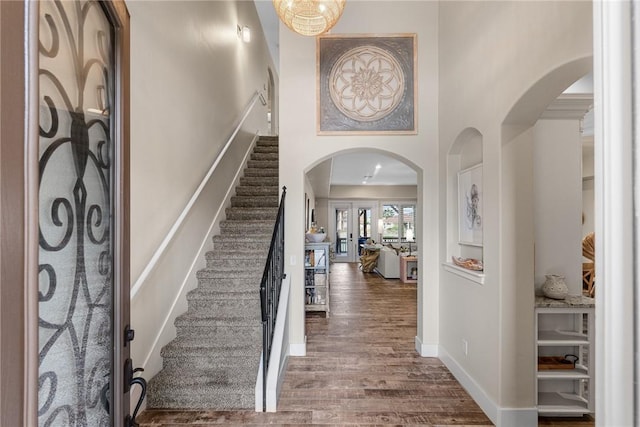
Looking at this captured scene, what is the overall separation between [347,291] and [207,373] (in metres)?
4.83

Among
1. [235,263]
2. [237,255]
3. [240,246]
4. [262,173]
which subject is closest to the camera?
[235,263]

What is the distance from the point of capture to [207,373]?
2.79m

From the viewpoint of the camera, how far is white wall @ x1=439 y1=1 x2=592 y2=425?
192 centimetres

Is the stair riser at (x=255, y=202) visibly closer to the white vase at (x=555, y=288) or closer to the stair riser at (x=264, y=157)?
the stair riser at (x=264, y=157)

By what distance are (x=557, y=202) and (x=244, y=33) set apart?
5638 millimetres

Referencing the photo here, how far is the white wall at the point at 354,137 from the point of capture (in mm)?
3732

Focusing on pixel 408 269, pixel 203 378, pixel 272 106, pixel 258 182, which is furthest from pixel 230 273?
pixel 272 106

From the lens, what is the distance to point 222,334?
3.07 m

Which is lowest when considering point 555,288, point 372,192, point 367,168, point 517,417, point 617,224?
point 517,417

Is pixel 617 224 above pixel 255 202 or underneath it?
underneath

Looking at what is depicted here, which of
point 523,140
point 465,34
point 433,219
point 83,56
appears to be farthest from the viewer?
point 433,219

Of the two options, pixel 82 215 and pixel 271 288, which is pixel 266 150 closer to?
pixel 271 288

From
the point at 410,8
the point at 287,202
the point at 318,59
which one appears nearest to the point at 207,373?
the point at 287,202

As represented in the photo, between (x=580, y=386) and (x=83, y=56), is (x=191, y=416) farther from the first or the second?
(x=580, y=386)
